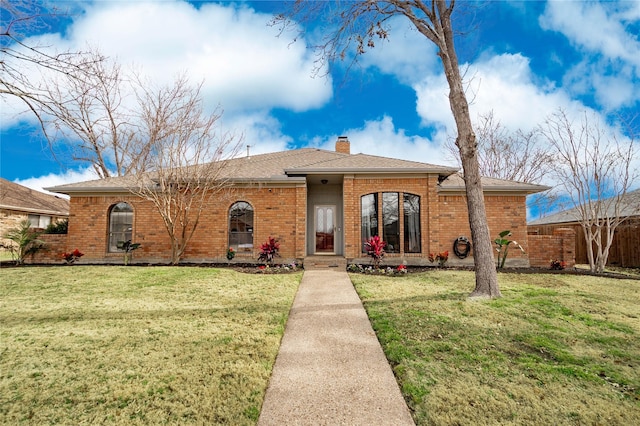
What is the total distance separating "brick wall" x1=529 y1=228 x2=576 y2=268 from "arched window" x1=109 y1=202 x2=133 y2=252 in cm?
1483

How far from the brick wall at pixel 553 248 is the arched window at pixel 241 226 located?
10224 millimetres

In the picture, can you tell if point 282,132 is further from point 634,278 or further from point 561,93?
point 634,278

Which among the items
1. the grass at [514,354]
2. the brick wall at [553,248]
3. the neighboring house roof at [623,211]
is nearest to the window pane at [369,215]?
the grass at [514,354]

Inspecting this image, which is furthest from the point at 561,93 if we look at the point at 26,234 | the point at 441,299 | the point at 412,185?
the point at 26,234

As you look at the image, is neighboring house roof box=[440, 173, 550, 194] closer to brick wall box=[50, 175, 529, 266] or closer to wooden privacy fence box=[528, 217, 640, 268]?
brick wall box=[50, 175, 529, 266]

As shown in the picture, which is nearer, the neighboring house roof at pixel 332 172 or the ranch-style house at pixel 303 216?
the neighboring house roof at pixel 332 172

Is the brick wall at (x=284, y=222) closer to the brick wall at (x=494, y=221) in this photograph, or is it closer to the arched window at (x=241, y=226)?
the brick wall at (x=494, y=221)

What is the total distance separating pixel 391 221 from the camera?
11062 millimetres

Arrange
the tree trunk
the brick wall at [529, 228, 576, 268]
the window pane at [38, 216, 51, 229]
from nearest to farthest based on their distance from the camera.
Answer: the tree trunk
the brick wall at [529, 228, 576, 268]
the window pane at [38, 216, 51, 229]

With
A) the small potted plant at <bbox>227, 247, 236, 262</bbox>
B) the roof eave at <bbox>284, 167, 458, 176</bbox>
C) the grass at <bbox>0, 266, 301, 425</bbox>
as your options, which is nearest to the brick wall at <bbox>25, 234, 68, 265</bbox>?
the grass at <bbox>0, 266, 301, 425</bbox>

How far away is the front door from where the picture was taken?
12891mm

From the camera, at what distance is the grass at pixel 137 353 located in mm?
2395

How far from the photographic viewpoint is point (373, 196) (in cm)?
1112

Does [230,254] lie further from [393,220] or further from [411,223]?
[411,223]
